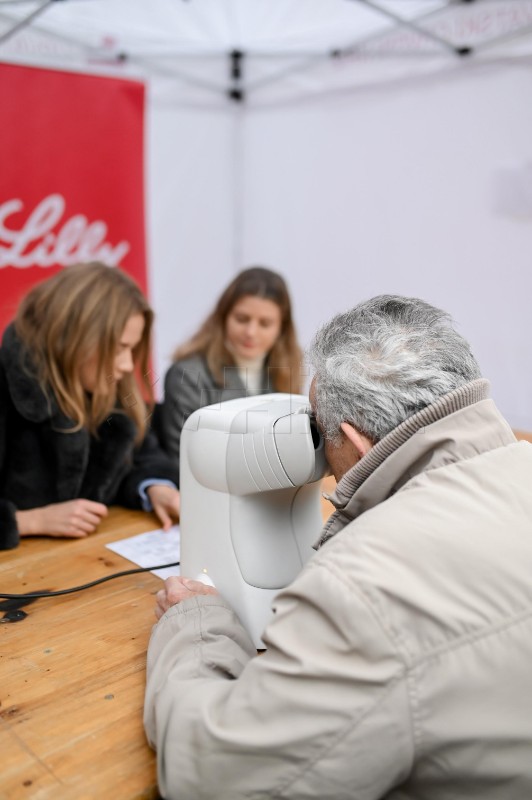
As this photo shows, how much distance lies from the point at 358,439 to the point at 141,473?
90 centimetres

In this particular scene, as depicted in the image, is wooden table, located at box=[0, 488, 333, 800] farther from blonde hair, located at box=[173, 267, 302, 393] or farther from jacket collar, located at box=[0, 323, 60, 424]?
blonde hair, located at box=[173, 267, 302, 393]

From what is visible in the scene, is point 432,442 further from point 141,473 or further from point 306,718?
point 141,473

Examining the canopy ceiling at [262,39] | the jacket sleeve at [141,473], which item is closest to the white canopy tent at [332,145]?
the canopy ceiling at [262,39]

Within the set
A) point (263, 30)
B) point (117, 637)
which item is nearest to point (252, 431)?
point (117, 637)

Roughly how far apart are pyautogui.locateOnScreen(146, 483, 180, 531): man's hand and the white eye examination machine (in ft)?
1.22

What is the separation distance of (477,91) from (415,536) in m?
2.39

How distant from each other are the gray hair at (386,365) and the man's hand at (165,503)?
27.1 inches

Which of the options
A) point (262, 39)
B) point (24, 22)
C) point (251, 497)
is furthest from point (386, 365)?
point (262, 39)

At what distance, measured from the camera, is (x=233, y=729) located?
0.66m

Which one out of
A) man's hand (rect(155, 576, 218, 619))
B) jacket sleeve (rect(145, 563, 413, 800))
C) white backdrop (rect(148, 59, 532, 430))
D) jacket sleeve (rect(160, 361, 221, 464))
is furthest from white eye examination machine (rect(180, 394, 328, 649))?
white backdrop (rect(148, 59, 532, 430))

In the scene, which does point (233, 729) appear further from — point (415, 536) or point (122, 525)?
point (122, 525)

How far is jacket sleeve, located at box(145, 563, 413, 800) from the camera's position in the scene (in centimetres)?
62

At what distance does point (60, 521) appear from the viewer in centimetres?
138

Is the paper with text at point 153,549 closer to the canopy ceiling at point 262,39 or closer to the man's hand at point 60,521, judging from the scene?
the man's hand at point 60,521
